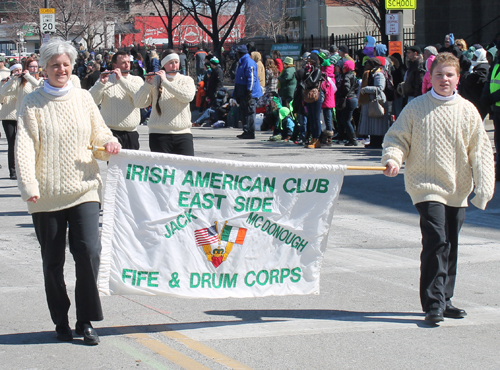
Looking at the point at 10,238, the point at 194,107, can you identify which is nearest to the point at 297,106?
the point at 10,238

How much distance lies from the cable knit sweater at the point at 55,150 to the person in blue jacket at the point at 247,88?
45.8 ft

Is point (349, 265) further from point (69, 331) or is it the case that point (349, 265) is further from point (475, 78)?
point (475, 78)

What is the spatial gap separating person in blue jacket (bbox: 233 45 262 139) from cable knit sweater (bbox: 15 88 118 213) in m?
14.0

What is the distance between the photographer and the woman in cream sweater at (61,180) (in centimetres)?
486

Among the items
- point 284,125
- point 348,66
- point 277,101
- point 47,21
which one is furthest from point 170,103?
point 47,21

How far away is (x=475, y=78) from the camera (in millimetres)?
12477

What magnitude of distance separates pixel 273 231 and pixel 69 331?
5.01ft

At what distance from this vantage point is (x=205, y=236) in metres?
5.27

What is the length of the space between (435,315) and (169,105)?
14.2 ft

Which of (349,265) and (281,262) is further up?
(281,262)

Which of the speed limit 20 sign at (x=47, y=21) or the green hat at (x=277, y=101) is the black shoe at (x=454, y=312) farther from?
the speed limit 20 sign at (x=47, y=21)

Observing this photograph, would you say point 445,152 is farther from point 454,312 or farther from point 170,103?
point 170,103

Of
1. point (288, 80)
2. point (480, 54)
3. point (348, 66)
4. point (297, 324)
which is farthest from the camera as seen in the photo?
point (288, 80)

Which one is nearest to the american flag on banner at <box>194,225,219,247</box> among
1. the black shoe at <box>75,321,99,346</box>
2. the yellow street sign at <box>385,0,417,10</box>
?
the black shoe at <box>75,321,99,346</box>
